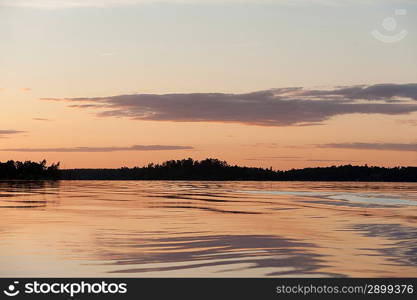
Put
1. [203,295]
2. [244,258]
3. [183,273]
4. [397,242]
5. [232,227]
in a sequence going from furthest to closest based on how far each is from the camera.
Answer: [232,227], [397,242], [244,258], [183,273], [203,295]

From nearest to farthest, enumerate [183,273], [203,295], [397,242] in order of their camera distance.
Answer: [203,295] < [183,273] < [397,242]

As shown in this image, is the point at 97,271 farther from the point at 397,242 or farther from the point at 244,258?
the point at 397,242

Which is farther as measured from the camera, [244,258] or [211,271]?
[244,258]

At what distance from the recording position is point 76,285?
15.9 meters

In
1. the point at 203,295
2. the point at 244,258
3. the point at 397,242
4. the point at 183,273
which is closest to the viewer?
the point at 203,295

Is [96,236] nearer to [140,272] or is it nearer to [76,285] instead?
[140,272]

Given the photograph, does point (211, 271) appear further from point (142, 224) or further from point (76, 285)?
point (142, 224)

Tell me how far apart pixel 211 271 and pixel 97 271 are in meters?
3.15

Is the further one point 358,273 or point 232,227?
point 232,227

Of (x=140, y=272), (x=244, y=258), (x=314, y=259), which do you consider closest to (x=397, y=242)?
(x=314, y=259)

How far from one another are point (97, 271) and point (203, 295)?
163 inches

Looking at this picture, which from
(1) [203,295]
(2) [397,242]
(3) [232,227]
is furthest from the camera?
(3) [232,227]

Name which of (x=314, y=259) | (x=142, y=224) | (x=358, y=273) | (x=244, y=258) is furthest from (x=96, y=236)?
(x=358, y=273)

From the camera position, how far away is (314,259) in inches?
824
